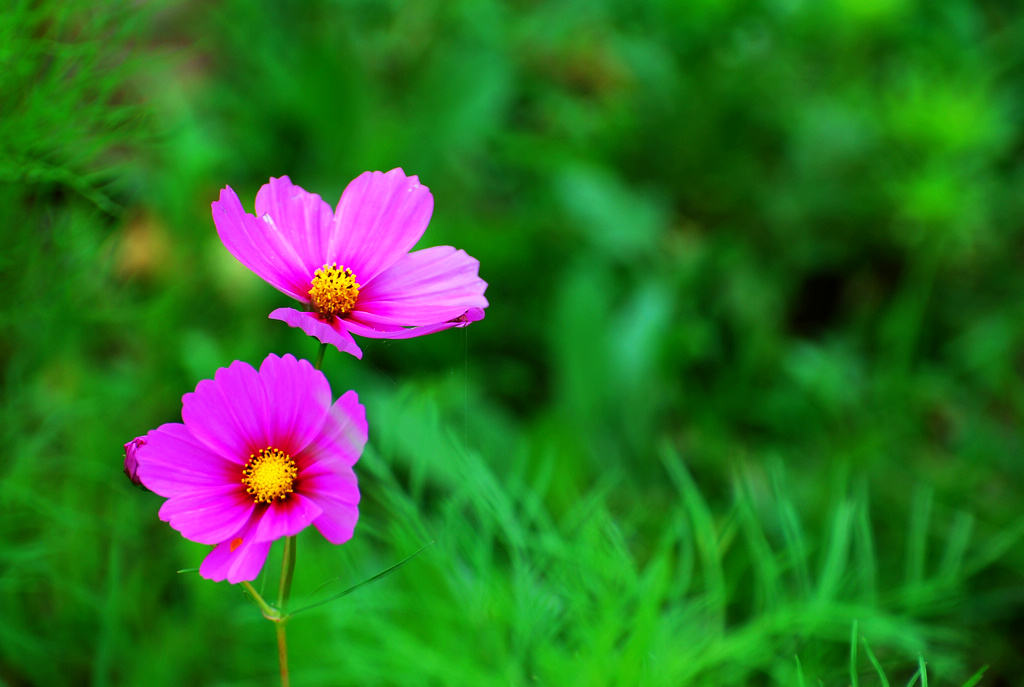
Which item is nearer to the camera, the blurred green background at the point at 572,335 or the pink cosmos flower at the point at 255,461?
the pink cosmos flower at the point at 255,461

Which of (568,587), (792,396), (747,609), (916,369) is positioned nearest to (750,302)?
(792,396)

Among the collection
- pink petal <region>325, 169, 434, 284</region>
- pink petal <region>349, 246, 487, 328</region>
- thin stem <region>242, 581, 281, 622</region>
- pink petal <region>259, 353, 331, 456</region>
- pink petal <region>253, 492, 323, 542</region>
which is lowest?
thin stem <region>242, 581, 281, 622</region>

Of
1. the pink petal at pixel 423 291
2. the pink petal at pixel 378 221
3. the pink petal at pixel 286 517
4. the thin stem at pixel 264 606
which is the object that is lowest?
the thin stem at pixel 264 606

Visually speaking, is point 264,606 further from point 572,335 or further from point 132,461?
point 572,335

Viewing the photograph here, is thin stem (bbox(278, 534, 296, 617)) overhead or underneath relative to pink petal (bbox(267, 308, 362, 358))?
underneath

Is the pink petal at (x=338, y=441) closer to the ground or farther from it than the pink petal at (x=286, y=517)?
farther from it

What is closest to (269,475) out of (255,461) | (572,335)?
(255,461)
